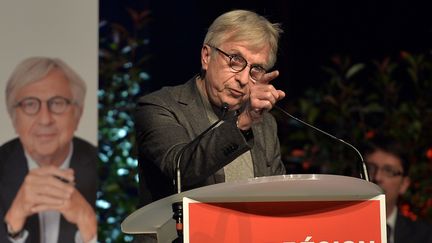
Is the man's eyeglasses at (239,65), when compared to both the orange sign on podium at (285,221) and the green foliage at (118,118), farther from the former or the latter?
the green foliage at (118,118)


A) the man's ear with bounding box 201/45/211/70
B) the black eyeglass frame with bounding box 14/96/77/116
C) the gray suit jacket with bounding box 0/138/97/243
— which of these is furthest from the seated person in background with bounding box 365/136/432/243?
the man's ear with bounding box 201/45/211/70

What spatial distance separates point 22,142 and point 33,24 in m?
0.44

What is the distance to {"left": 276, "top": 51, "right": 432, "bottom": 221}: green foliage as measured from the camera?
470 centimetres

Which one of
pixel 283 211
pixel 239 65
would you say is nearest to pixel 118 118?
pixel 239 65

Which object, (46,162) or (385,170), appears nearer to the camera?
(46,162)

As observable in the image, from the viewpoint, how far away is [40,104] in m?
3.21

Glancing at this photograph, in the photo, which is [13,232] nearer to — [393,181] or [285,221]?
[285,221]

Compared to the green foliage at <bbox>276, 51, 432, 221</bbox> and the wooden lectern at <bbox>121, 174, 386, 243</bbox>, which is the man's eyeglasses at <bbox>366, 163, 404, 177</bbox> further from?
the wooden lectern at <bbox>121, 174, 386, 243</bbox>

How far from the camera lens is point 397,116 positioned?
187 inches

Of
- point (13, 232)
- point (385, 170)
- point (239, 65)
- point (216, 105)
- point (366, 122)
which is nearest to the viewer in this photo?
point (239, 65)

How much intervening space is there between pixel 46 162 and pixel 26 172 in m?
0.08

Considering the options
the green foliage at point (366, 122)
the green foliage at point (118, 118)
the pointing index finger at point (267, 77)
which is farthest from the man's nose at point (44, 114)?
the green foliage at point (366, 122)

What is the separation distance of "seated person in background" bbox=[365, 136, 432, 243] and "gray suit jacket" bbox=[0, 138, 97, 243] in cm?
155

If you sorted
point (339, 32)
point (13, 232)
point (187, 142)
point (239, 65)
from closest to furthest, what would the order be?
point (187, 142)
point (239, 65)
point (13, 232)
point (339, 32)
